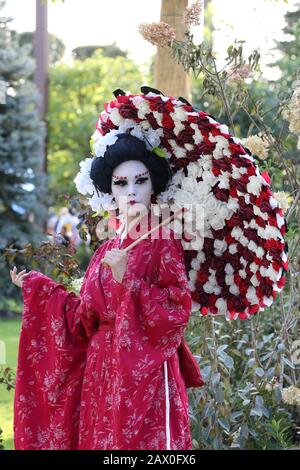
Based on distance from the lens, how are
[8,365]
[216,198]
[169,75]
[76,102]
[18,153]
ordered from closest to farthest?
[216,198] → [169,75] → [8,365] → [18,153] → [76,102]

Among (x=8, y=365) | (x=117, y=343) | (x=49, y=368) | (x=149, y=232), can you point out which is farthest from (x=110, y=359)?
(x=8, y=365)

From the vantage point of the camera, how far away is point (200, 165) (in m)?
3.34

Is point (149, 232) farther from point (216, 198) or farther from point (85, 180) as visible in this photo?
point (85, 180)

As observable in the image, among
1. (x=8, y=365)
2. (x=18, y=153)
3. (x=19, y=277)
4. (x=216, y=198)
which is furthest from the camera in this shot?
(x=18, y=153)

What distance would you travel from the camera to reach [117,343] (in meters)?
3.10

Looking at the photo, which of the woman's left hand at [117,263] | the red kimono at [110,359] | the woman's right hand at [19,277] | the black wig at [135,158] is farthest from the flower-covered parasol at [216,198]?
the woman's right hand at [19,277]

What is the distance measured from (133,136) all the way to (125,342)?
0.76 m

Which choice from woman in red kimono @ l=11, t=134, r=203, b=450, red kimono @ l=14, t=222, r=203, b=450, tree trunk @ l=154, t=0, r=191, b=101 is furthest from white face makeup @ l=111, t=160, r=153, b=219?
tree trunk @ l=154, t=0, r=191, b=101

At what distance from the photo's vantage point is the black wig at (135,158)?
10.8ft

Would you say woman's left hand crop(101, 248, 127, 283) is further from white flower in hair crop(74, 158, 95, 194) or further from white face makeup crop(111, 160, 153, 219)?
white flower in hair crop(74, 158, 95, 194)

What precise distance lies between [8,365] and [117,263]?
4382 mm

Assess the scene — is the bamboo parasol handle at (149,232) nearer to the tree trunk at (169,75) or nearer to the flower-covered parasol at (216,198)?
the flower-covered parasol at (216,198)

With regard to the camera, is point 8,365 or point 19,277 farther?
point 8,365
